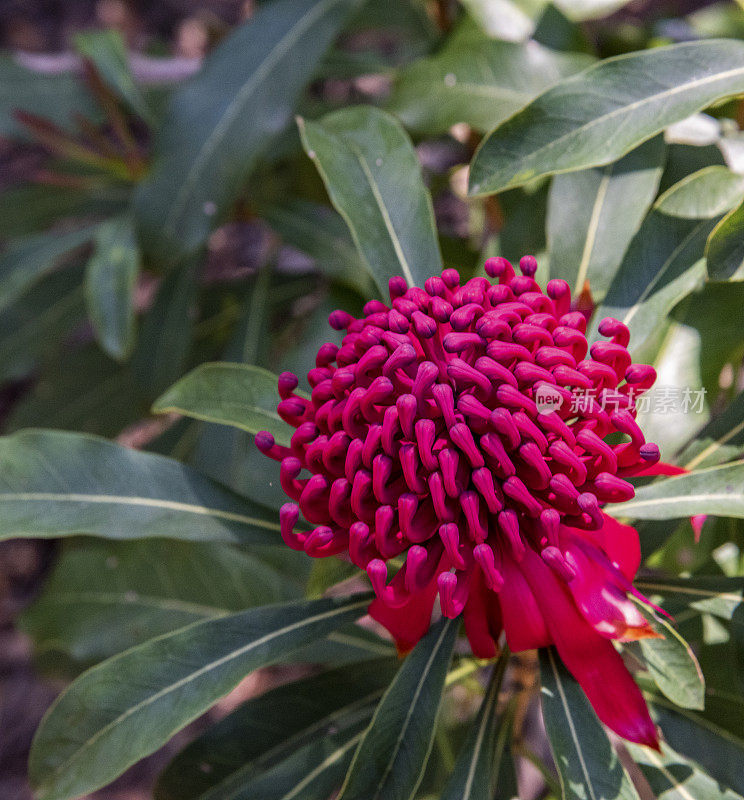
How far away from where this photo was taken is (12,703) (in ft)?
8.55

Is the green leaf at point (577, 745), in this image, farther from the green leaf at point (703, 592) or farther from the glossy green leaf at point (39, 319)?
the glossy green leaf at point (39, 319)

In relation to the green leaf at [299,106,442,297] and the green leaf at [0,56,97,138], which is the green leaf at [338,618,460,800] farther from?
the green leaf at [0,56,97,138]

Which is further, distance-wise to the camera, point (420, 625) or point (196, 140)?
point (196, 140)

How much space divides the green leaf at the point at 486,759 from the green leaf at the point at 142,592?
0.48 m

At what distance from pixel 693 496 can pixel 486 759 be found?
1.34 feet

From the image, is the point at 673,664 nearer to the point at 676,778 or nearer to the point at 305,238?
the point at 676,778

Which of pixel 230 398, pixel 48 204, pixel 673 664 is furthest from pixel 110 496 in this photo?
pixel 48 204

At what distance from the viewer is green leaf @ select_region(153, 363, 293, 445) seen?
3.33 ft

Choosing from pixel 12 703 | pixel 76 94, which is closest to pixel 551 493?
pixel 76 94

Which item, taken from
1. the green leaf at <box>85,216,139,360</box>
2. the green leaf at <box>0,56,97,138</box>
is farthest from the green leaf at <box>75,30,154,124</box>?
the green leaf at <box>85,216,139,360</box>

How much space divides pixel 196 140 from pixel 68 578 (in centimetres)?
88

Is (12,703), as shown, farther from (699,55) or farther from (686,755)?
(699,55)

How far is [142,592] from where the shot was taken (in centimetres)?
146

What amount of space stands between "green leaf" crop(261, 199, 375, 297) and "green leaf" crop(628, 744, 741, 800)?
2.78 ft
